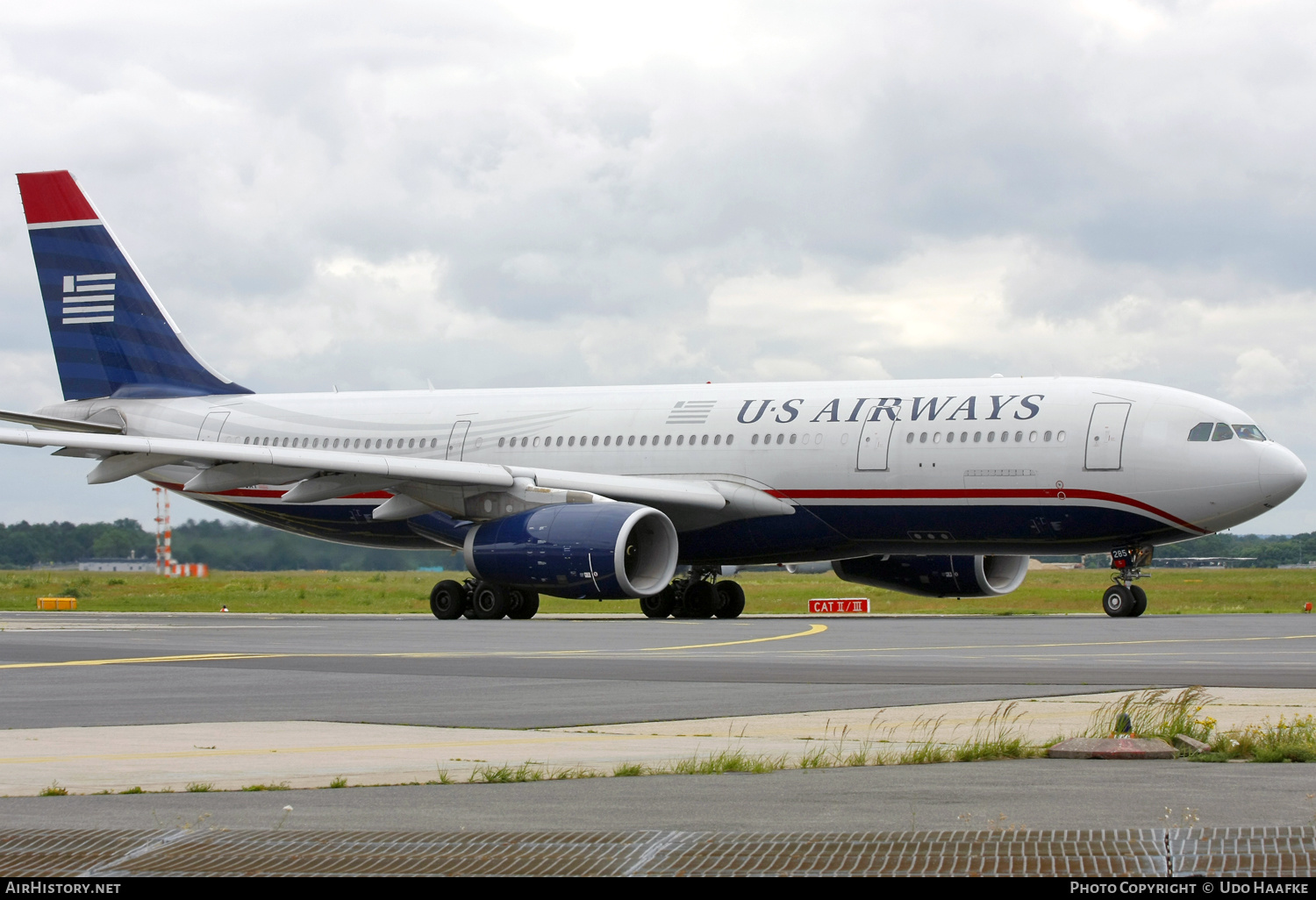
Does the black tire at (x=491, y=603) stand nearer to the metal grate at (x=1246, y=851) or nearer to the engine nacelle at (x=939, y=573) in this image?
the engine nacelle at (x=939, y=573)

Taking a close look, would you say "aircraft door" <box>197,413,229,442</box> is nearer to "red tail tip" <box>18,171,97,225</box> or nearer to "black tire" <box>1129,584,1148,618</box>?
"red tail tip" <box>18,171,97,225</box>

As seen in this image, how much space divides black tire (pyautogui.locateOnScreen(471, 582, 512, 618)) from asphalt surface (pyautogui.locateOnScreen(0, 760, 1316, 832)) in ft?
69.4

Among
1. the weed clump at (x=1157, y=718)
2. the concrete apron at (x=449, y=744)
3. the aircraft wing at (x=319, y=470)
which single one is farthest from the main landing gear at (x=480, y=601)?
the weed clump at (x=1157, y=718)

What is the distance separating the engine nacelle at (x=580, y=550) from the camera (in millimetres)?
26859

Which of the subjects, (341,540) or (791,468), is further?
(341,540)

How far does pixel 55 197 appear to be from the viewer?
36.9m

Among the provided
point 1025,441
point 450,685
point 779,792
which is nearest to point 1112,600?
point 1025,441

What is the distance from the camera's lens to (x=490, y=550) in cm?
2798

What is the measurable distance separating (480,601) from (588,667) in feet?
43.6

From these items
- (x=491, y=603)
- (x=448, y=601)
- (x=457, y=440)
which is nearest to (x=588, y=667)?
(x=491, y=603)

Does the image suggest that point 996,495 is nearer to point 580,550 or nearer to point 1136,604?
point 1136,604

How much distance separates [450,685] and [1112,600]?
1588cm
